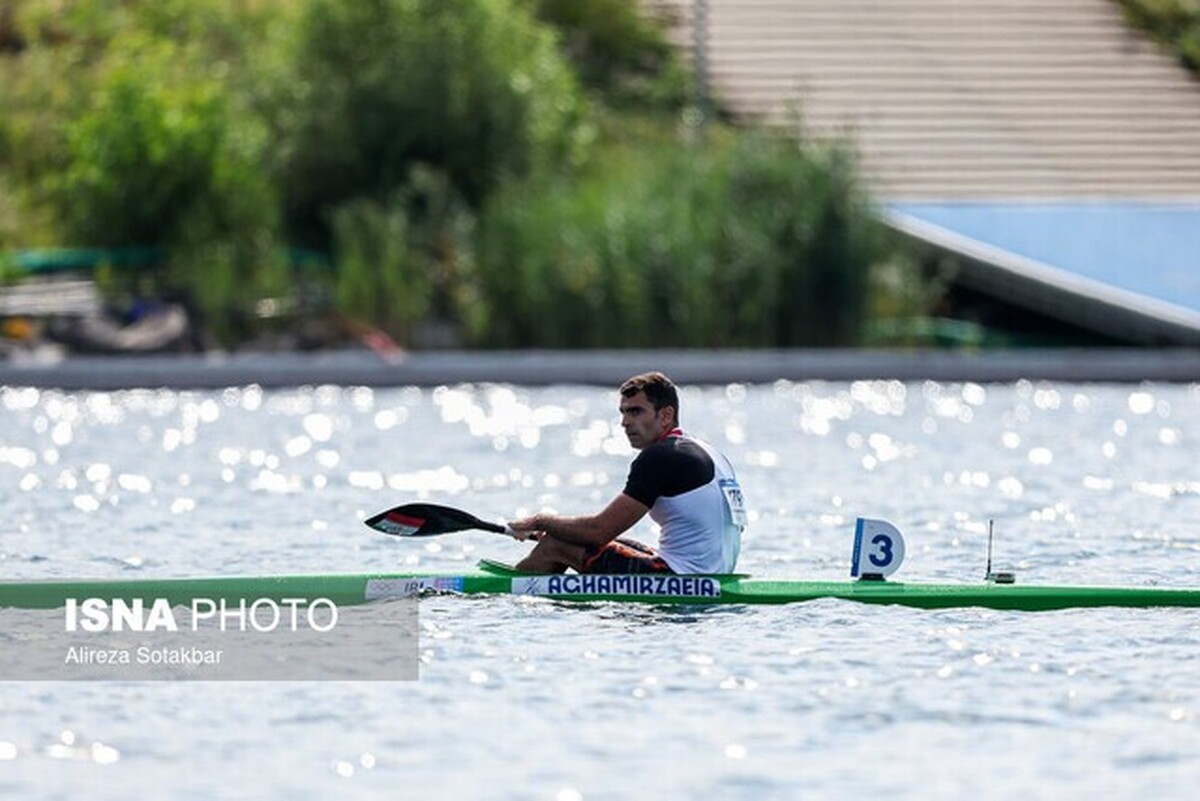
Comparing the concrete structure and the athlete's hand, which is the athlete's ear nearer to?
the athlete's hand

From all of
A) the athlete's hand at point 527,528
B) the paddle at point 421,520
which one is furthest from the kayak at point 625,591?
the paddle at point 421,520

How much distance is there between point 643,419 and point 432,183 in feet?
68.2

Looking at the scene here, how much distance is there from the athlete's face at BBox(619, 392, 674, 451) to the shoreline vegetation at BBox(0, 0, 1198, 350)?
57.6 ft

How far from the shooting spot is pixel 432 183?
33.5 m

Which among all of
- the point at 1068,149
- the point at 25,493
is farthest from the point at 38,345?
the point at 1068,149

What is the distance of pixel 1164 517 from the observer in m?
18.4

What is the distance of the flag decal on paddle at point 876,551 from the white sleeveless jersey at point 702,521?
62cm

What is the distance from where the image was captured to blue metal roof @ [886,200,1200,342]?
33.2 meters

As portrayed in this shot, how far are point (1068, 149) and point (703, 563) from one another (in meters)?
27.6

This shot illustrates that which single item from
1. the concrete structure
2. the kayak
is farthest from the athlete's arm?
the concrete structure

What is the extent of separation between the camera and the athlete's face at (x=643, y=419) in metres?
12.9

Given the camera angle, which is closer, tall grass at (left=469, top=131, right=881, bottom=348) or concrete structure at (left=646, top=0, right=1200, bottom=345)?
tall grass at (left=469, top=131, right=881, bottom=348)

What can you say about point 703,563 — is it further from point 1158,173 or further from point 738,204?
point 1158,173

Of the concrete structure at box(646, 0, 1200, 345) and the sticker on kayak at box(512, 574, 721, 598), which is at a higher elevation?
the concrete structure at box(646, 0, 1200, 345)
